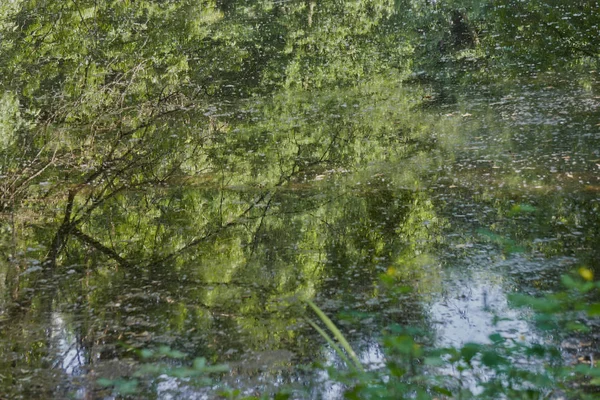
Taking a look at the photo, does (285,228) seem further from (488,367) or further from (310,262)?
(488,367)

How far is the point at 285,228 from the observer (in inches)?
214

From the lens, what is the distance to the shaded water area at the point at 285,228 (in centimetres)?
374

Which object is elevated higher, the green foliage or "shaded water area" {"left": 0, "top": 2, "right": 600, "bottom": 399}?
"shaded water area" {"left": 0, "top": 2, "right": 600, "bottom": 399}

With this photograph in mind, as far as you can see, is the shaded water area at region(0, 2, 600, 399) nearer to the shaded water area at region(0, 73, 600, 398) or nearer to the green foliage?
the shaded water area at region(0, 73, 600, 398)

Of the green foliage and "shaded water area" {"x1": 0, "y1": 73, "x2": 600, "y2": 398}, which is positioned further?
"shaded water area" {"x1": 0, "y1": 73, "x2": 600, "y2": 398}

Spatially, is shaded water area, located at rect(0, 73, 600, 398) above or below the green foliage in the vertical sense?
above

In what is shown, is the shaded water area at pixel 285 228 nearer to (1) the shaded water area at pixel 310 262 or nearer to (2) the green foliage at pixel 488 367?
(1) the shaded water area at pixel 310 262

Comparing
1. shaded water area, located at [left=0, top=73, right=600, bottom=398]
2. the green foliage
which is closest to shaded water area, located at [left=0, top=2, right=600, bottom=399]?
shaded water area, located at [left=0, top=73, right=600, bottom=398]

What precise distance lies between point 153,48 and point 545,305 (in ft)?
34.8

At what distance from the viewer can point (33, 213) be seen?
6.05 meters

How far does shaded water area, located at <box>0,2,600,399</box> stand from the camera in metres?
3.74

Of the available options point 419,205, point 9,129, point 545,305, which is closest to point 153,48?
point 9,129

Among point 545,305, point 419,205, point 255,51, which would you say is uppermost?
point 255,51

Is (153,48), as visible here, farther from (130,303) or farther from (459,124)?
(130,303)
